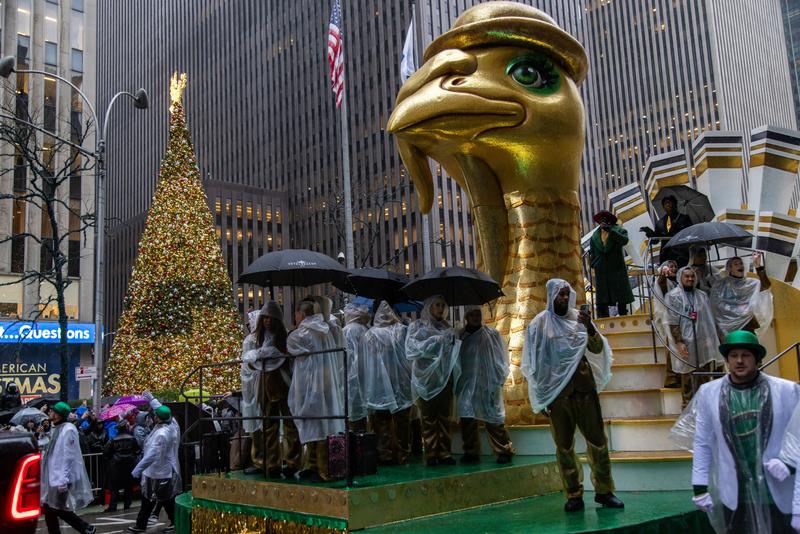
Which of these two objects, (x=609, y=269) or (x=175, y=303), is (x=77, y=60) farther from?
(x=609, y=269)

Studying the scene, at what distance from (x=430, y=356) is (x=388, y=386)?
0.93 meters

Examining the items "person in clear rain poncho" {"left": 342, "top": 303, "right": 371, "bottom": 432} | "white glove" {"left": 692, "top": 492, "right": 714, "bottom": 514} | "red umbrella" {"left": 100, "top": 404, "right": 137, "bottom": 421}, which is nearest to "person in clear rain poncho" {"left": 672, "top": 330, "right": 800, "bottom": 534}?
"white glove" {"left": 692, "top": 492, "right": 714, "bottom": 514}

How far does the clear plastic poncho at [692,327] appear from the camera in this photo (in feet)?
28.6

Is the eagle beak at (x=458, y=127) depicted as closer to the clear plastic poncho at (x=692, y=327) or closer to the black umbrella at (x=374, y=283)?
the black umbrella at (x=374, y=283)

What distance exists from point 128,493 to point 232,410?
451cm

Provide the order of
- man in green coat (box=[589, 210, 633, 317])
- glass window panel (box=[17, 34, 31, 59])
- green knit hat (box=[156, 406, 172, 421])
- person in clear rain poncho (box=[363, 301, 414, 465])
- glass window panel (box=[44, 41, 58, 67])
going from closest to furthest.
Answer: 1. person in clear rain poncho (box=[363, 301, 414, 465])
2. man in green coat (box=[589, 210, 633, 317])
3. green knit hat (box=[156, 406, 172, 421])
4. glass window panel (box=[17, 34, 31, 59])
5. glass window panel (box=[44, 41, 58, 67])

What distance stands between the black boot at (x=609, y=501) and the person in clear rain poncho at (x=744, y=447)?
A: 190 cm

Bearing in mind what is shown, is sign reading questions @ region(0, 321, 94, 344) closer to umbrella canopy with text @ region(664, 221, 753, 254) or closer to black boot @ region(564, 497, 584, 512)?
umbrella canopy with text @ region(664, 221, 753, 254)

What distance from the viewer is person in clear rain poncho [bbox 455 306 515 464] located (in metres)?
8.60

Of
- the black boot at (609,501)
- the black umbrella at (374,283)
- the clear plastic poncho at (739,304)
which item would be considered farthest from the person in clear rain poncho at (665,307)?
the black umbrella at (374,283)

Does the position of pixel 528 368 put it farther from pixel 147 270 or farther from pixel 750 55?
pixel 750 55

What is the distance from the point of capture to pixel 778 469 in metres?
4.49

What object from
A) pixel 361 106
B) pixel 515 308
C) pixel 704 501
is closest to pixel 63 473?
pixel 515 308

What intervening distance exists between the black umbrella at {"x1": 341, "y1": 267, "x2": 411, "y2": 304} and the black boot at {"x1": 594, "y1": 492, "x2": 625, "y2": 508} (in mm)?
4177
